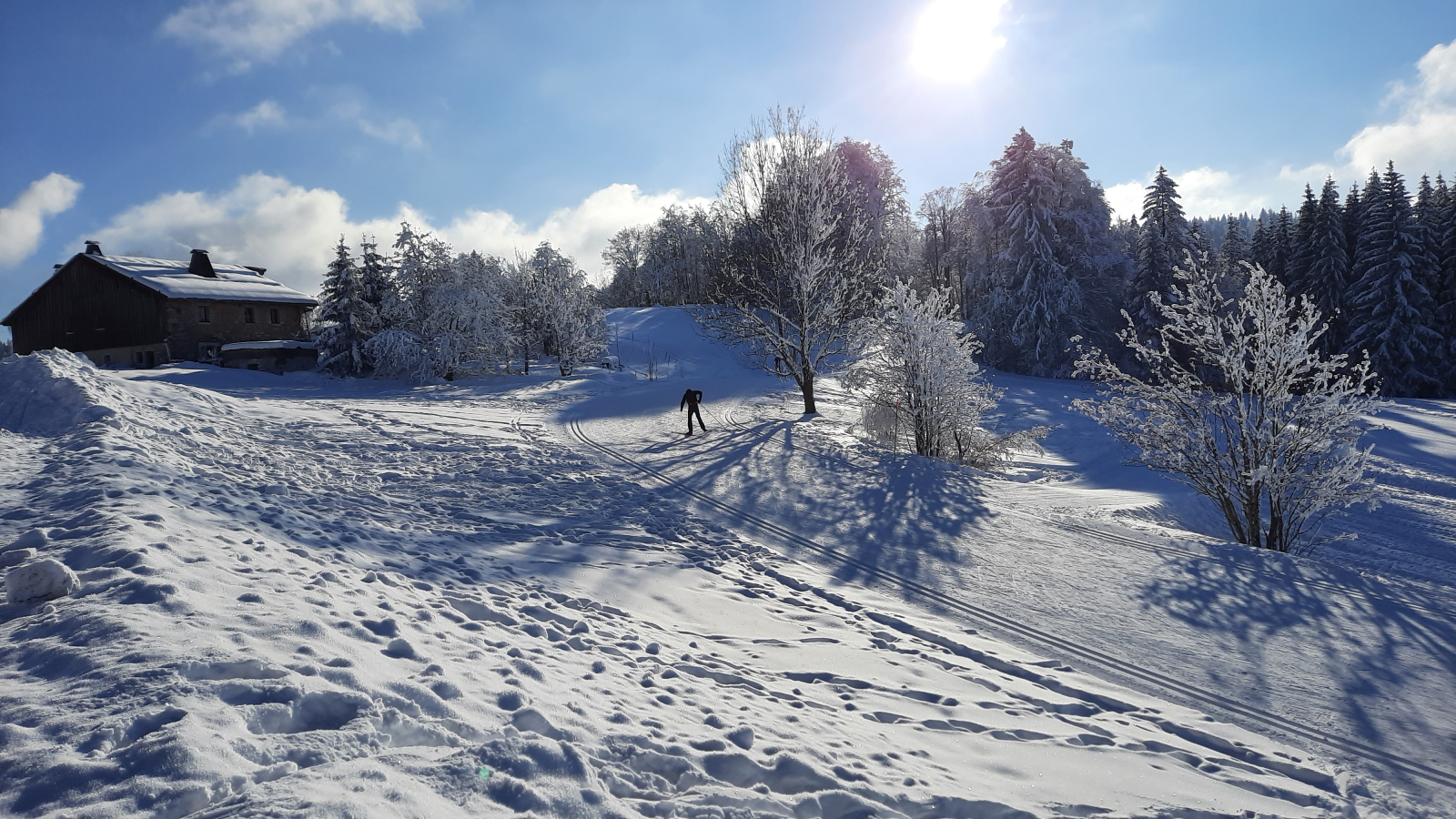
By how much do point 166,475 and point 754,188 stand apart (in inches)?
657

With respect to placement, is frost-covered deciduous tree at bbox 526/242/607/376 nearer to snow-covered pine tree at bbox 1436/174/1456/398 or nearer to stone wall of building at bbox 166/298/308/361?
stone wall of building at bbox 166/298/308/361

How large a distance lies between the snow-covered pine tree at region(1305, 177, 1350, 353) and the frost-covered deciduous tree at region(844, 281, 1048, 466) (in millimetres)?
32894

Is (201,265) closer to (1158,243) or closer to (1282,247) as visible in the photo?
(1158,243)

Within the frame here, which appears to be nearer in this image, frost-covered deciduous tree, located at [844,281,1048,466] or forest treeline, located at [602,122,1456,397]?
frost-covered deciduous tree, located at [844,281,1048,466]

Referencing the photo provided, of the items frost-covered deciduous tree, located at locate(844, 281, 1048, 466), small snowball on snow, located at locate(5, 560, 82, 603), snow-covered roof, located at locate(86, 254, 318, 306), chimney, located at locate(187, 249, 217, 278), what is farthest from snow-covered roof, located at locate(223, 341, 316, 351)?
small snowball on snow, located at locate(5, 560, 82, 603)

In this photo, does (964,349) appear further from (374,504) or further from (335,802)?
(335,802)

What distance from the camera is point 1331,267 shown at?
35906 mm

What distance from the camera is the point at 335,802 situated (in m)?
2.49

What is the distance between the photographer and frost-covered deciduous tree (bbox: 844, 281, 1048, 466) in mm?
14523

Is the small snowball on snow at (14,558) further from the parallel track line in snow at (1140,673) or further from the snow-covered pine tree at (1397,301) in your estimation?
the snow-covered pine tree at (1397,301)

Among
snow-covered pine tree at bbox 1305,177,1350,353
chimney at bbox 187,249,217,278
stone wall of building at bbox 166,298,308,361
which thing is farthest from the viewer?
chimney at bbox 187,249,217,278

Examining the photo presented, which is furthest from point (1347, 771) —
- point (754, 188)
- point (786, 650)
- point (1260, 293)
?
point (754, 188)

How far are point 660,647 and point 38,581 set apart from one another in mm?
3810

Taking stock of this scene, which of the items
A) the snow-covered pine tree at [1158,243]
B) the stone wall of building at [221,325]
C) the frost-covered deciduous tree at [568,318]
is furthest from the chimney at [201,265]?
the snow-covered pine tree at [1158,243]
